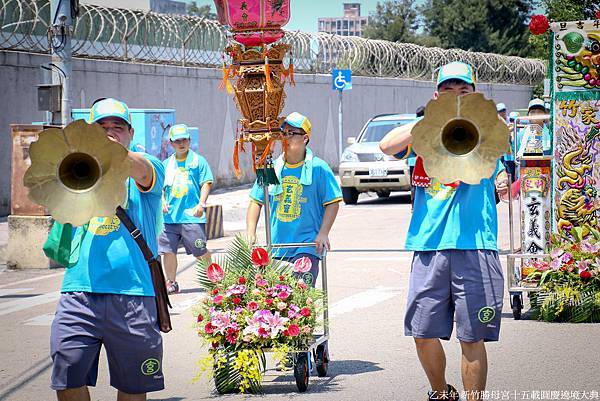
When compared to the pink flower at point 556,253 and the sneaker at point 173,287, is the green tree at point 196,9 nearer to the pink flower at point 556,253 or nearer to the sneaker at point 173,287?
the sneaker at point 173,287

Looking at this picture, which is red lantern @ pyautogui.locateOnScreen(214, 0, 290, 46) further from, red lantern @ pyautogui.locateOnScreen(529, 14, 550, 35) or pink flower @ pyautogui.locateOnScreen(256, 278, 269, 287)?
red lantern @ pyautogui.locateOnScreen(529, 14, 550, 35)

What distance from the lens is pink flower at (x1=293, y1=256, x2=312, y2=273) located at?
751cm

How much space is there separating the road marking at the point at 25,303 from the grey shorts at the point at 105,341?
6.13 metres

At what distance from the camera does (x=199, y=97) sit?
26.2 m

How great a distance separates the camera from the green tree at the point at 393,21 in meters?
73.7

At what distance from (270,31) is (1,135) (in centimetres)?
1285

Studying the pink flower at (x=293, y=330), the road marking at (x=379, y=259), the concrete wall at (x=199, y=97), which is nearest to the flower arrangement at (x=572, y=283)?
the pink flower at (x=293, y=330)

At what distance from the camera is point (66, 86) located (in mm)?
14656

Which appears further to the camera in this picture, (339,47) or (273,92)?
(339,47)

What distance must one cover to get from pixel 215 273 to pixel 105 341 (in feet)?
7.05

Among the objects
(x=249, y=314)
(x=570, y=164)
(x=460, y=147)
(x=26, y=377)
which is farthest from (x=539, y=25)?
(x=26, y=377)

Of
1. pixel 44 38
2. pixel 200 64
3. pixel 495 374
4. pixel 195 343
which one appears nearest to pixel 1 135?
pixel 44 38

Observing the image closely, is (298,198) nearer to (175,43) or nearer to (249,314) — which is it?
(249,314)

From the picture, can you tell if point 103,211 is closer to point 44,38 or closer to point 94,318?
point 94,318
